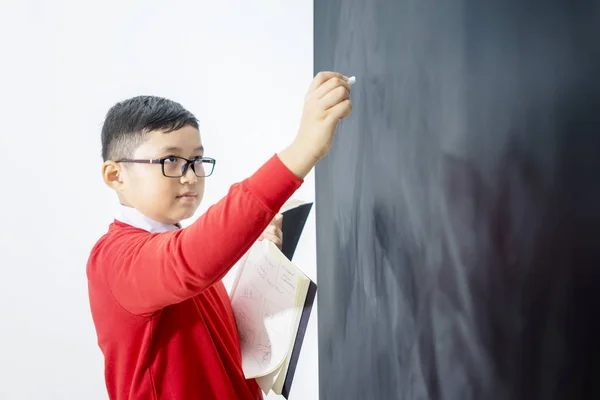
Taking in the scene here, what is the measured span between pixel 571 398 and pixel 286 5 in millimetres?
1229

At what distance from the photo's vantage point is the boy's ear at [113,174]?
2.54 ft

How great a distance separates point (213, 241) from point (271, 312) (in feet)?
0.85

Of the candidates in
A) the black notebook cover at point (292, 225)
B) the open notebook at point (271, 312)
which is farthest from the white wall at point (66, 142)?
the open notebook at point (271, 312)

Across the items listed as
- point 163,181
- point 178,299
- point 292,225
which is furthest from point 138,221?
point 292,225

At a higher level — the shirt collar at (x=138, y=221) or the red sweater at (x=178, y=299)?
the shirt collar at (x=138, y=221)

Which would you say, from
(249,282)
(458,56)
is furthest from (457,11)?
(249,282)

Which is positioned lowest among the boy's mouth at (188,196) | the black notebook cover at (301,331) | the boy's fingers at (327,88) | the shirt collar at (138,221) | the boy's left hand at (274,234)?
the black notebook cover at (301,331)

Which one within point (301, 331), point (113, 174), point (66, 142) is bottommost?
point (301, 331)

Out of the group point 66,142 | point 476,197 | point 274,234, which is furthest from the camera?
point 66,142

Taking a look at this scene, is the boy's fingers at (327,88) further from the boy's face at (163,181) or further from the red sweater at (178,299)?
the boy's face at (163,181)

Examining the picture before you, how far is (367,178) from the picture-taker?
76cm

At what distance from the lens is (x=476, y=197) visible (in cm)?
43

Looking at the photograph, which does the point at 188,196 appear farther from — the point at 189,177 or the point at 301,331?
the point at 301,331

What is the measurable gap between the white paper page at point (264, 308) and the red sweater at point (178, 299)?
0.03 metres
